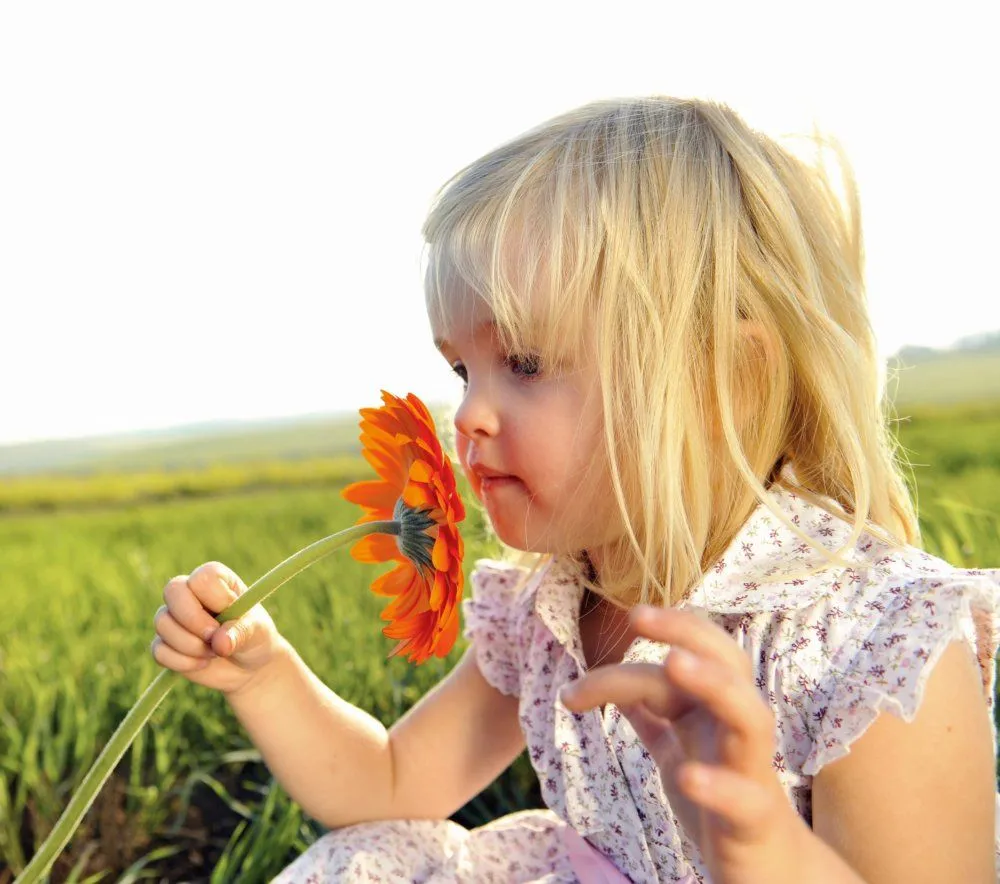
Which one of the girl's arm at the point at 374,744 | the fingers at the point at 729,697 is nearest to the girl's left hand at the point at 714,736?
the fingers at the point at 729,697

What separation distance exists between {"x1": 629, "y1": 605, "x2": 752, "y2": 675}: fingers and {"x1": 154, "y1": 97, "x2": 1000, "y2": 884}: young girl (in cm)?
20

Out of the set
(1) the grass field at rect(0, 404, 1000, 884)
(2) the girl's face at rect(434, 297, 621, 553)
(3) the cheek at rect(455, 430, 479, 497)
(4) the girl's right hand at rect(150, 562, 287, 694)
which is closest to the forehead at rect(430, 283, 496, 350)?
(2) the girl's face at rect(434, 297, 621, 553)

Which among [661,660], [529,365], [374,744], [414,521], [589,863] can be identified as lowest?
[589,863]

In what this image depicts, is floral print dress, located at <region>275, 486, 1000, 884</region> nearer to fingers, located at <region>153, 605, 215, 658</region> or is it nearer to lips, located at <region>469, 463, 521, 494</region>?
lips, located at <region>469, 463, 521, 494</region>

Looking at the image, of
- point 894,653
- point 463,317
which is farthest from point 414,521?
point 894,653

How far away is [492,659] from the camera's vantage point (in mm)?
1545

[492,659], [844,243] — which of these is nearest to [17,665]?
[492,659]

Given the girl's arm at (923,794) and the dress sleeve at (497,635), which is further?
the dress sleeve at (497,635)

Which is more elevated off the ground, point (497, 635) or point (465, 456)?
point (465, 456)

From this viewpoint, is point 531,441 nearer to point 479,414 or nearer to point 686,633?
point 479,414

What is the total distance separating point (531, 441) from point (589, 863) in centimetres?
54

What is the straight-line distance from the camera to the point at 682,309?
4.02 feet

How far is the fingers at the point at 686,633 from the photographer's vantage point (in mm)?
762

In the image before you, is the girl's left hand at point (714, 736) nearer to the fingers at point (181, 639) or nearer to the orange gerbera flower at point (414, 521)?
the orange gerbera flower at point (414, 521)
